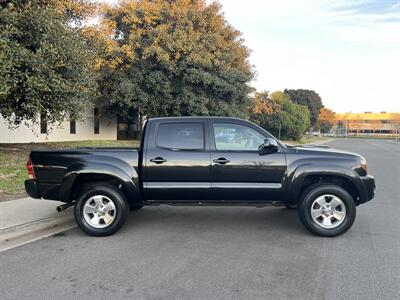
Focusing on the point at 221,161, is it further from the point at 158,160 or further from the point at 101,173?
the point at 101,173

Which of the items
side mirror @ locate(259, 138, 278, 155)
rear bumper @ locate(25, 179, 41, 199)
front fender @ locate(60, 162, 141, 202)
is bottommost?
rear bumper @ locate(25, 179, 41, 199)

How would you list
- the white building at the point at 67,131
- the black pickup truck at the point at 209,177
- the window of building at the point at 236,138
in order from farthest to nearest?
the white building at the point at 67,131 → the window of building at the point at 236,138 → the black pickup truck at the point at 209,177

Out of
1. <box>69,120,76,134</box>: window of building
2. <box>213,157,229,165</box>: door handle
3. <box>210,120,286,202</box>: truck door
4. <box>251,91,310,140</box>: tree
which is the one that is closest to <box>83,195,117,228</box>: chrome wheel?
<box>210,120,286,202</box>: truck door

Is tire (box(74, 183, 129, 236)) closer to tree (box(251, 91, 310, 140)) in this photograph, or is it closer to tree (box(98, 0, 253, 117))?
tree (box(98, 0, 253, 117))

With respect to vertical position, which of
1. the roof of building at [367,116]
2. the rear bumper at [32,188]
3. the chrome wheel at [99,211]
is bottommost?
the chrome wheel at [99,211]

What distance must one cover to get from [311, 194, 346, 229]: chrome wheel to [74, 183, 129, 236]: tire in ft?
9.88

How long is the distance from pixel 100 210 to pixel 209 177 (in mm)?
1825

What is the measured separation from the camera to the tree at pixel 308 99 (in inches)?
2822

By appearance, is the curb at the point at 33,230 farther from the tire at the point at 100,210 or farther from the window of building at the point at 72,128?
the window of building at the point at 72,128

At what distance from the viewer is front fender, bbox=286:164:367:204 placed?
6082 millimetres

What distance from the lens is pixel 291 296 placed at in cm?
396

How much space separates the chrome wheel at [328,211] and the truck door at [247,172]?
62 cm

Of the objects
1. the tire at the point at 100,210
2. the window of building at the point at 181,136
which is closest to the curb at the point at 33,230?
the tire at the point at 100,210

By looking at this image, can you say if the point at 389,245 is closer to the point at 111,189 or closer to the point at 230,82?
the point at 111,189
